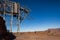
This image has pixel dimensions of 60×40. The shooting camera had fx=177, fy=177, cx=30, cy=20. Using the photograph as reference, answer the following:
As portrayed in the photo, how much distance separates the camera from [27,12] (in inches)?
1471

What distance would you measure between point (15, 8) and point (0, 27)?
11.9m

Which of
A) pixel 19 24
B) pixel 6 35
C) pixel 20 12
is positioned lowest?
pixel 6 35

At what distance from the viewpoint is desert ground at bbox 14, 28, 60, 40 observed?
3305cm

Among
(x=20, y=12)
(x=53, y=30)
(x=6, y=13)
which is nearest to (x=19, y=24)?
(x=20, y=12)

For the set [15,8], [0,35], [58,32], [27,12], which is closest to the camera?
[0,35]

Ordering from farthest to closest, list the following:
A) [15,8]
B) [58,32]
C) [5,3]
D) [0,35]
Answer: [58,32]
[15,8]
[5,3]
[0,35]

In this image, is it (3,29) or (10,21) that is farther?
(10,21)

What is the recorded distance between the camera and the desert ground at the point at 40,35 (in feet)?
108

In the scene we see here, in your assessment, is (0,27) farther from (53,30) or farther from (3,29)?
(53,30)

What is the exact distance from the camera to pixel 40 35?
3719cm

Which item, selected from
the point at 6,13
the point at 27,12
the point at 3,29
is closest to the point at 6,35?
the point at 3,29

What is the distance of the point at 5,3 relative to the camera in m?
31.1

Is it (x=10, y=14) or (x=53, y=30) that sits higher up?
(x=10, y=14)

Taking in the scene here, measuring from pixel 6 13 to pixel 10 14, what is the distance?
1.23 metres
